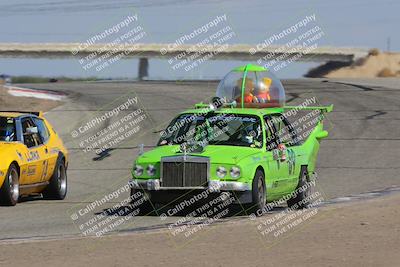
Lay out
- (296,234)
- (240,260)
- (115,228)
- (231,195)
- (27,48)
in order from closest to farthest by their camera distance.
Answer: (240,260), (296,234), (115,228), (231,195), (27,48)

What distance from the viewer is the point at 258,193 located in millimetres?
13930

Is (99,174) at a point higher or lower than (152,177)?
lower

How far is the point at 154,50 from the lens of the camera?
114375mm

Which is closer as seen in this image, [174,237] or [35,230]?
[174,237]

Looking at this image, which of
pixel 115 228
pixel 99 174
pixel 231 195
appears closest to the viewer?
pixel 115 228

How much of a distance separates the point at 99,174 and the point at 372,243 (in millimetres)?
12024

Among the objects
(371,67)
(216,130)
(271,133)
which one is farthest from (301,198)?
(371,67)

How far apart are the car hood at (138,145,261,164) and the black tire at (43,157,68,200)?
335 centimetres

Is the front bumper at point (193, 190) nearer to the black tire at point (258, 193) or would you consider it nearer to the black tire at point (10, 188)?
the black tire at point (258, 193)

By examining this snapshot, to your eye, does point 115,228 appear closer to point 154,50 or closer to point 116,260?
point 116,260

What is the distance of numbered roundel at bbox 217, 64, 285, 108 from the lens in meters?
20.2

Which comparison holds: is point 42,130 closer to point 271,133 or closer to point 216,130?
point 216,130

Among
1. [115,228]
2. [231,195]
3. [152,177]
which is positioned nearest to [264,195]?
[231,195]

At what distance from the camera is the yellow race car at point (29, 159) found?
50.7 feet
